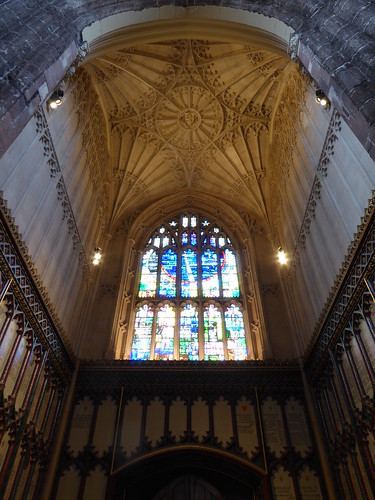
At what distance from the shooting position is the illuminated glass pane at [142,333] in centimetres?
1138

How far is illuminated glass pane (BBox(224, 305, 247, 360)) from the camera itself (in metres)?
11.3

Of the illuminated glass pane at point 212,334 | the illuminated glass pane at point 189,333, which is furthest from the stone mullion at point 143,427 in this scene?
the illuminated glass pane at point 212,334

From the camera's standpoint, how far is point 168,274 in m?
13.9

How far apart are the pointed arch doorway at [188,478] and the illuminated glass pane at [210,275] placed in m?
5.56

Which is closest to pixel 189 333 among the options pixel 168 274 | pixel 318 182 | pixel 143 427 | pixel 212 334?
pixel 212 334

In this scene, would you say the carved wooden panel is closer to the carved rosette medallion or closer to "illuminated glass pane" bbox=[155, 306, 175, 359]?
"illuminated glass pane" bbox=[155, 306, 175, 359]

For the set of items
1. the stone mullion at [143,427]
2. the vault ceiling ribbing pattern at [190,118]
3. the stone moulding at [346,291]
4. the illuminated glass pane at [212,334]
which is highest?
the vault ceiling ribbing pattern at [190,118]

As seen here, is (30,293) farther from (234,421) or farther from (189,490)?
(189,490)

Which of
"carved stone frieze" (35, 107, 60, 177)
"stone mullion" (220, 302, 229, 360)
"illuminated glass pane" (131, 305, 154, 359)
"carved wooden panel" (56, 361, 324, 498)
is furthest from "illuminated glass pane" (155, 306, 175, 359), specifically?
"carved stone frieze" (35, 107, 60, 177)

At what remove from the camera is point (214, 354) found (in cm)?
1123

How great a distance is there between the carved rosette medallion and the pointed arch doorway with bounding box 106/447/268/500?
455 inches

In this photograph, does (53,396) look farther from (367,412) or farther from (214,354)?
(367,412)

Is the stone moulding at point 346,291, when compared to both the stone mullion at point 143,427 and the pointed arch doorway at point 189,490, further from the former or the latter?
the stone mullion at point 143,427

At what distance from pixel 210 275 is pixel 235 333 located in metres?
2.74
